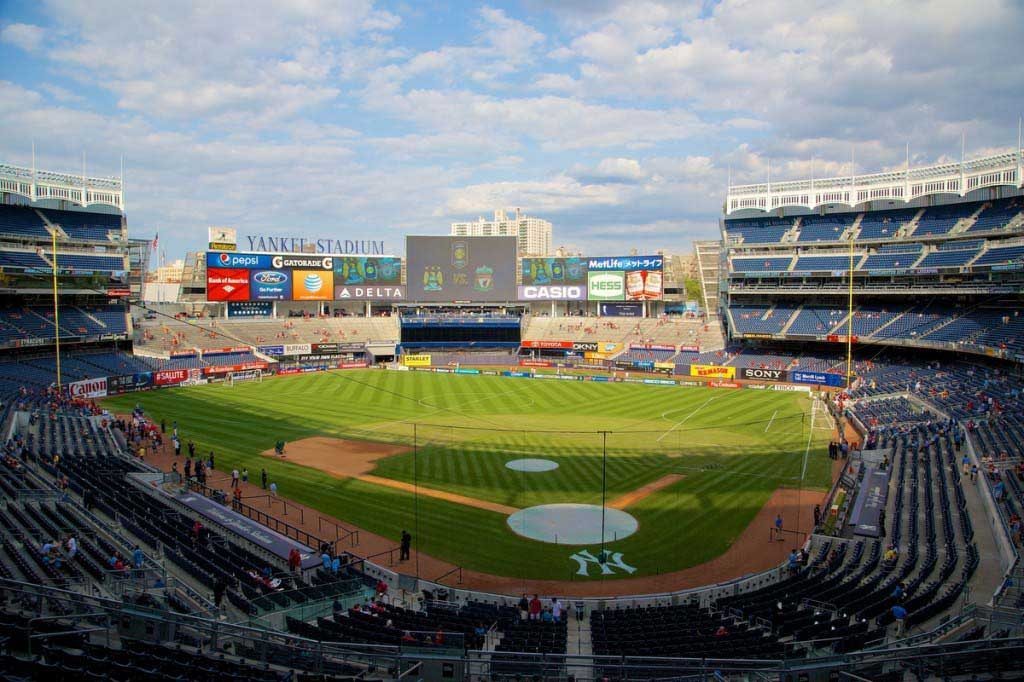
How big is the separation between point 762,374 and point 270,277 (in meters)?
51.5

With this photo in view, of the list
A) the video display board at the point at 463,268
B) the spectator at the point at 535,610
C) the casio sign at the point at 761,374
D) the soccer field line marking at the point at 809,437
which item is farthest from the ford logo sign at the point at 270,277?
the spectator at the point at 535,610

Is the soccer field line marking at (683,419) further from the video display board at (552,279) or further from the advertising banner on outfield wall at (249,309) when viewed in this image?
the advertising banner on outfield wall at (249,309)

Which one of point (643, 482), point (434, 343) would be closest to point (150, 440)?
point (643, 482)

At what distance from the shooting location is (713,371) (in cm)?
6284

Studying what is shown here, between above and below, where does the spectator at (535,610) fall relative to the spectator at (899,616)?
below

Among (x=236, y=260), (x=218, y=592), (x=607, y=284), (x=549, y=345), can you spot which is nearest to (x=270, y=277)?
(x=236, y=260)

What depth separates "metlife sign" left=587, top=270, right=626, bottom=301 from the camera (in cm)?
7975

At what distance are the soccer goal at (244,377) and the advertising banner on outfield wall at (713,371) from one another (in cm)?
3881

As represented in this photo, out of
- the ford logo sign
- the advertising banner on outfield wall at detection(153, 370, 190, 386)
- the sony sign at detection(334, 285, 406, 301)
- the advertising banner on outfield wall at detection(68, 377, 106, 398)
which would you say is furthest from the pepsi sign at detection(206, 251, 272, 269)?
the advertising banner on outfield wall at detection(68, 377, 106, 398)

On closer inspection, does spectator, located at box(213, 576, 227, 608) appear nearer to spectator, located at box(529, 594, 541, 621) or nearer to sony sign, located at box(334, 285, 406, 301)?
spectator, located at box(529, 594, 541, 621)

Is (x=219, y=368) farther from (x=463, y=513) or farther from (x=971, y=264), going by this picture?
(x=971, y=264)

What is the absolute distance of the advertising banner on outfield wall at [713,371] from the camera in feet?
204

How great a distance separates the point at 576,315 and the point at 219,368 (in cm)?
4104

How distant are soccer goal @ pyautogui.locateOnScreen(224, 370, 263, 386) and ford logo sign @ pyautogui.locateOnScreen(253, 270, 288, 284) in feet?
48.6
